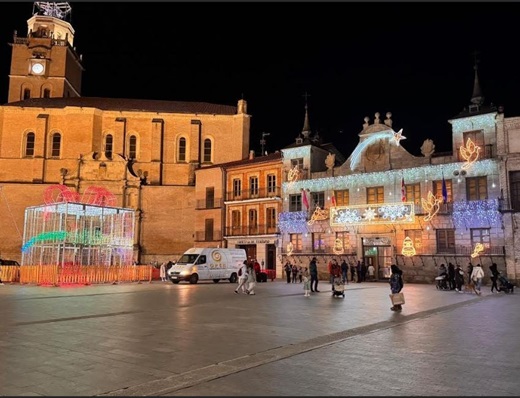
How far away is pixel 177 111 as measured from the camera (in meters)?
54.6

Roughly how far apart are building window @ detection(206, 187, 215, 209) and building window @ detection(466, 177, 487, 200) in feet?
76.7

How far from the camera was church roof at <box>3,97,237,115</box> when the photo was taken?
53753mm

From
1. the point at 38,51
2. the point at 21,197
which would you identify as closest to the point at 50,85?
the point at 38,51

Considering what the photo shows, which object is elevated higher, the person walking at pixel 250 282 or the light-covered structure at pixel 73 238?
the light-covered structure at pixel 73 238

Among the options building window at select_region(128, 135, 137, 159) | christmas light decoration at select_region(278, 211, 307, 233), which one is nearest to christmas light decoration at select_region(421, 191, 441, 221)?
christmas light decoration at select_region(278, 211, 307, 233)

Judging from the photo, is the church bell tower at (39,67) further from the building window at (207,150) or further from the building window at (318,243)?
the building window at (318,243)

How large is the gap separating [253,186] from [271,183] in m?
2.08

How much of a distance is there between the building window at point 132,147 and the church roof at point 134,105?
3167mm

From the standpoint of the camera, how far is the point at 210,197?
47062mm

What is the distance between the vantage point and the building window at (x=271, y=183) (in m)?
42.2

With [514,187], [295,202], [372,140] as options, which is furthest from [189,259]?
[514,187]

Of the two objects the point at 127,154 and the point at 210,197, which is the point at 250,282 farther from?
the point at 127,154

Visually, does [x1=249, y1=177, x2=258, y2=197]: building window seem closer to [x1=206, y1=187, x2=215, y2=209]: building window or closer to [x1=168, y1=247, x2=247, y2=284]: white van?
[x1=206, y1=187, x2=215, y2=209]: building window

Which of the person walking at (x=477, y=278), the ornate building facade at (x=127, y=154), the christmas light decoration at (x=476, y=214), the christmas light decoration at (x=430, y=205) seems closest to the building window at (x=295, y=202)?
the christmas light decoration at (x=430, y=205)
